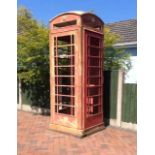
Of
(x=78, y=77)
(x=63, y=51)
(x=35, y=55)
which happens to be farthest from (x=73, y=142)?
(x=35, y=55)

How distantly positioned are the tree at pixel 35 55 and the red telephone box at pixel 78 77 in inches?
59.9

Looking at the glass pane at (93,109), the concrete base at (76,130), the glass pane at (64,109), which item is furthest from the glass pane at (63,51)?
the concrete base at (76,130)

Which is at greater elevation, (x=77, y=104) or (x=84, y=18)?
(x=84, y=18)

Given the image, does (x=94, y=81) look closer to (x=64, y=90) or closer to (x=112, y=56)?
(x=64, y=90)

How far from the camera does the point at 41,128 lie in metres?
7.36

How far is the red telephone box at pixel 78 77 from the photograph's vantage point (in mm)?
6258

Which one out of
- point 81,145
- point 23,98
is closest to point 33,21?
point 23,98

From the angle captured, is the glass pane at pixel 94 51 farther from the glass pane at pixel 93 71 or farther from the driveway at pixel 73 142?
the driveway at pixel 73 142

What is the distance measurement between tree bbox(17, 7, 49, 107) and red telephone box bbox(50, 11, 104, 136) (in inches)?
59.9

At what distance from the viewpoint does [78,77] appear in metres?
6.29

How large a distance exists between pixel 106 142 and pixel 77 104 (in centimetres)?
114

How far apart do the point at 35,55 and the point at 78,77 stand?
2.73 meters
